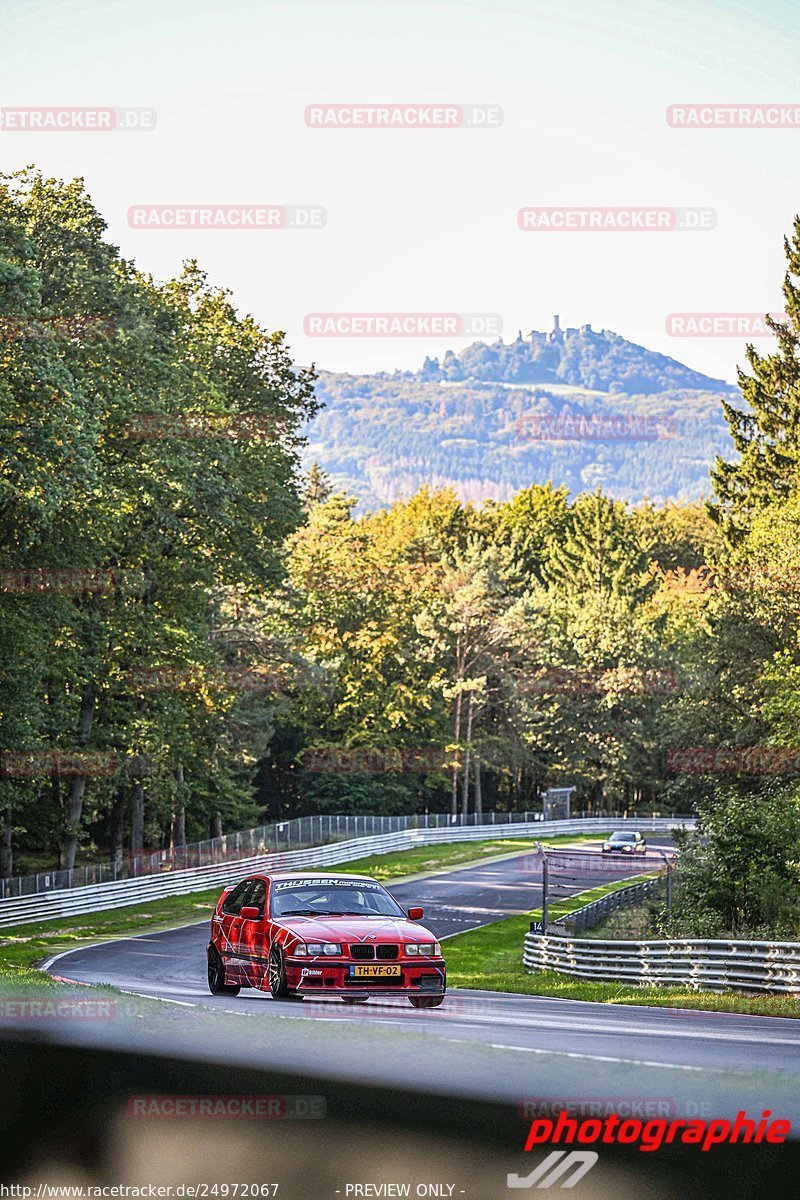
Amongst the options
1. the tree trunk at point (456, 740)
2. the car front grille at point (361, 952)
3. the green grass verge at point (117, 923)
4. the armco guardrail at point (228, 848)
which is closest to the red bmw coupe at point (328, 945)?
the car front grille at point (361, 952)

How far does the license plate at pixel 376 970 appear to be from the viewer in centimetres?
1458

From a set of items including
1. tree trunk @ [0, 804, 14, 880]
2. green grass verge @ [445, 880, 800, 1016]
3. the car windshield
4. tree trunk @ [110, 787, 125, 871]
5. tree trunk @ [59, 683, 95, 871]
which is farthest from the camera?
tree trunk @ [110, 787, 125, 871]

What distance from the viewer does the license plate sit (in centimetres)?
1458

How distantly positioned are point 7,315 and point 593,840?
2383 inches

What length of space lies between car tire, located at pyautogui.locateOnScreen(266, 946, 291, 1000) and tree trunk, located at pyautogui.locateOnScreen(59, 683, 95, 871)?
90.9ft

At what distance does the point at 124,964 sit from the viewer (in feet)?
101

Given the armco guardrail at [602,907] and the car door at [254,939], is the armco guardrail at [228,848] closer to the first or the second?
the armco guardrail at [602,907]

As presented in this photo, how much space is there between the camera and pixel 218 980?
16656 millimetres

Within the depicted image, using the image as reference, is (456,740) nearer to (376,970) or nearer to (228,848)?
(228,848)

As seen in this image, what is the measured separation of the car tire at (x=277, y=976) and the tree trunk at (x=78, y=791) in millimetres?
27705

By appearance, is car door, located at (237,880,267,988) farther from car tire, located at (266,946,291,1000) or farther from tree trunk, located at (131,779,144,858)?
tree trunk, located at (131,779,144,858)

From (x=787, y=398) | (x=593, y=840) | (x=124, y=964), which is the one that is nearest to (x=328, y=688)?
(x=593, y=840)

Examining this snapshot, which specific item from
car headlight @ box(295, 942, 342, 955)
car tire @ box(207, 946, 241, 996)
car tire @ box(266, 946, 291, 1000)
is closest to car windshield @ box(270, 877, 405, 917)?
car tire @ box(266, 946, 291, 1000)

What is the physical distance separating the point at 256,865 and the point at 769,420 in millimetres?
28177
